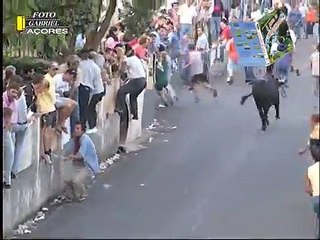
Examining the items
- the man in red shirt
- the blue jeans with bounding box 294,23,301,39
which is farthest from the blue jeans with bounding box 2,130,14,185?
the blue jeans with bounding box 294,23,301,39

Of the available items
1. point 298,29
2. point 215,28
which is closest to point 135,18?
point 215,28

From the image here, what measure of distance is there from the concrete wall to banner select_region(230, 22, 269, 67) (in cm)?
50

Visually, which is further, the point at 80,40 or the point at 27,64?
the point at 27,64

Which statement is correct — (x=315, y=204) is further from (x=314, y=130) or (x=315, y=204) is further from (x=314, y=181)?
(x=314, y=130)

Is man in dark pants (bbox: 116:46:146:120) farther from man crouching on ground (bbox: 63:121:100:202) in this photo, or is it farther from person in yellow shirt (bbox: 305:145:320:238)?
person in yellow shirt (bbox: 305:145:320:238)

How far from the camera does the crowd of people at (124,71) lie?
161 inches

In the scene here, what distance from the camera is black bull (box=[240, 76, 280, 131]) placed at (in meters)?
4.09

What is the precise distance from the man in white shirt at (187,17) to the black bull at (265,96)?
35 cm

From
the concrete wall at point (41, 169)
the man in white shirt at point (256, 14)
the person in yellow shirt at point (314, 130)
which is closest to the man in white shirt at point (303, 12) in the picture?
the man in white shirt at point (256, 14)

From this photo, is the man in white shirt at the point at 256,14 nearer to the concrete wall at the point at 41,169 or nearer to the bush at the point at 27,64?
the concrete wall at the point at 41,169

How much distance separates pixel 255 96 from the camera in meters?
4.10

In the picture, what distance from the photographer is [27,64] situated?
15.3 feet

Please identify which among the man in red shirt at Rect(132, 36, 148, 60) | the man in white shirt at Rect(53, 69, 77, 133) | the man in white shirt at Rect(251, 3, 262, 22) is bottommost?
the man in white shirt at Rect(53, 69, 77, 133)

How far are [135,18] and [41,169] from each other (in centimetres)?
106
